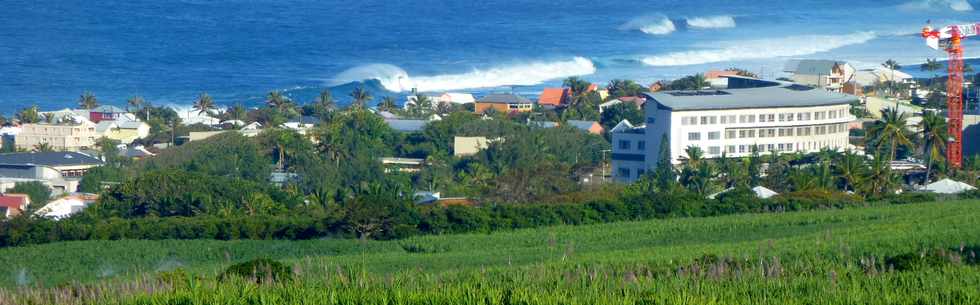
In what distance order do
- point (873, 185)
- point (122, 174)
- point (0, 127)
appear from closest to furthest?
point (873, 185) < point (122, 174) < point (0, 127)

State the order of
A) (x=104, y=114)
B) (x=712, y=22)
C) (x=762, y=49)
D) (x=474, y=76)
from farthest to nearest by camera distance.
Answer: (x=712, y=22) → (x=762, y=49) → (x=474, y=76) → (x=104, y=114)

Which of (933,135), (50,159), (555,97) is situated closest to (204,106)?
(555,97)

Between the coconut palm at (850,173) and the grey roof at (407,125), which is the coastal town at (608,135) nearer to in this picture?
the grey roof at (407,125)

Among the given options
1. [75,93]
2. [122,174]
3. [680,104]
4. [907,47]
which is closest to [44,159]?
[122,174]

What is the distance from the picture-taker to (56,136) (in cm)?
7056

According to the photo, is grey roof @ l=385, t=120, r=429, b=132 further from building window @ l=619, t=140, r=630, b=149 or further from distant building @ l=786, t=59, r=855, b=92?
distant building @ l=786, t=59, r=855, b=92

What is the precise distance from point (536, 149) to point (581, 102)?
1759 centimetres

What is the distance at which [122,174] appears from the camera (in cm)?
5806

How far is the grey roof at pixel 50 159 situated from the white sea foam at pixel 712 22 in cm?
10449

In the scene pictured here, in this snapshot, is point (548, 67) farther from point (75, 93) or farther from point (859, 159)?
point (859, 159)

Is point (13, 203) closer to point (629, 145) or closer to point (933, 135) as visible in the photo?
point (629, 145)

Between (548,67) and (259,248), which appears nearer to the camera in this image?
(259,248)

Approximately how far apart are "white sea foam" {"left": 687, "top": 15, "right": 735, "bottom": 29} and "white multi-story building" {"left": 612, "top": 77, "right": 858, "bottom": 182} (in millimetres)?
95866

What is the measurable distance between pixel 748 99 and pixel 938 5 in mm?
122973
